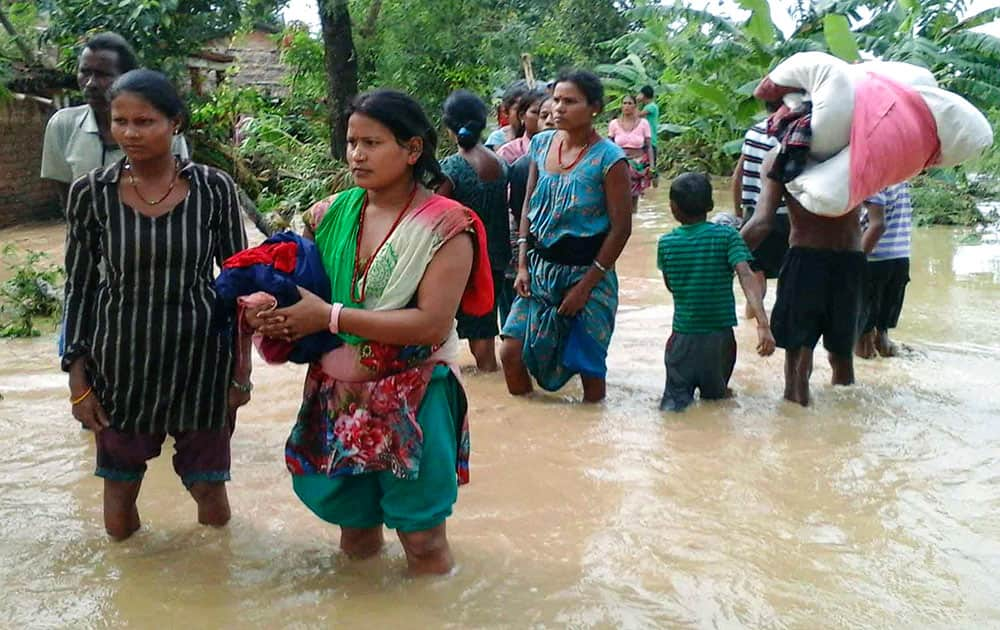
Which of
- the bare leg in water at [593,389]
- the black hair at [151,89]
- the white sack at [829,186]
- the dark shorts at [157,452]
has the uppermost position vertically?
the black hair at [151,89]

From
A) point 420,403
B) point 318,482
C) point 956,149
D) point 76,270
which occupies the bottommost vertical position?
point 318,482

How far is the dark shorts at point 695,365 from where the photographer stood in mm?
4953

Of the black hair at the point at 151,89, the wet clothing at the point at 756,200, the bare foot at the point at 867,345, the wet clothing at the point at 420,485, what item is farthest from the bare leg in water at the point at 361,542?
the bare foot at the point at 867,345

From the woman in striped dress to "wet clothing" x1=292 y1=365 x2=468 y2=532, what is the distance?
1.63 ft

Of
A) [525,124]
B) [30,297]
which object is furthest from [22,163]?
[525,124]

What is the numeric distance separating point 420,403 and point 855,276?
9.29 feet

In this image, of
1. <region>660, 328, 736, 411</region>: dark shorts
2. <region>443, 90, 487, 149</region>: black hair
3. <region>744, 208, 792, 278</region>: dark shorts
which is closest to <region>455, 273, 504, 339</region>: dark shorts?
<region>443, 90, 487, 149</region>: black hair

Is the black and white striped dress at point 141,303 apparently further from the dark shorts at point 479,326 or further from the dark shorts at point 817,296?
the dark shorts at point 817,296

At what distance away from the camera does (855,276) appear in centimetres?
489

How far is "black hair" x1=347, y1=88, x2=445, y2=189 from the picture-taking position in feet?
9.00

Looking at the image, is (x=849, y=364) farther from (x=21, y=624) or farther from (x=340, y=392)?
(x=21, y=624)

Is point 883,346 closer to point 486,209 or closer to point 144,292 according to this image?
point 486,209

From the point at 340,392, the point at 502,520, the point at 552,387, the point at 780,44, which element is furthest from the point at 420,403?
the point at 780,44

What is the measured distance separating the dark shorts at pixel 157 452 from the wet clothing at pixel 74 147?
144cm
